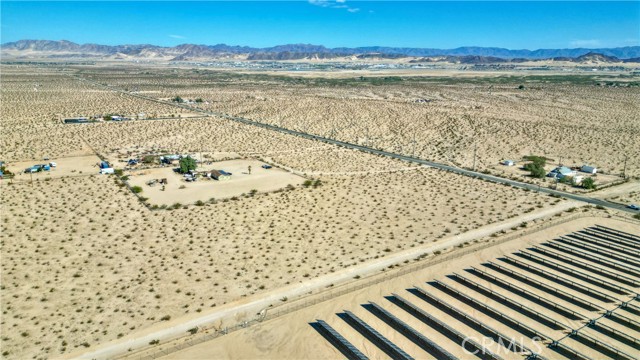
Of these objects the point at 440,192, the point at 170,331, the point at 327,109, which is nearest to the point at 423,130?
the point at 327,109

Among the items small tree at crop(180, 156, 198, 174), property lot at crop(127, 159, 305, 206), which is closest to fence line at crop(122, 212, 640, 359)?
property lot at crop(127, 159, 305, 206)

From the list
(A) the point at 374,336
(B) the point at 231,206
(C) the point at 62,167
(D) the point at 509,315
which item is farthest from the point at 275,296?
(C) the point at 62,167

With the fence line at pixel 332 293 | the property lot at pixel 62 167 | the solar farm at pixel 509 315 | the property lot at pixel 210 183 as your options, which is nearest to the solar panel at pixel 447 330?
the solar farm at pixel 509 315

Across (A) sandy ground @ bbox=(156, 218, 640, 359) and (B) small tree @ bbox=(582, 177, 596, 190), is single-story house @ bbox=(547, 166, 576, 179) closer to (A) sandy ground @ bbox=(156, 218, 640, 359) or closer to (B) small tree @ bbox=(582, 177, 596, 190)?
(B) small tree @ bbox=(582, 177, 596, 190)

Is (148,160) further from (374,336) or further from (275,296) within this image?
(374,336)

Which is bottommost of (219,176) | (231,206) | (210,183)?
(231,206)

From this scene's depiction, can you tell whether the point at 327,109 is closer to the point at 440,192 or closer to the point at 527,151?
the point at 527,151
